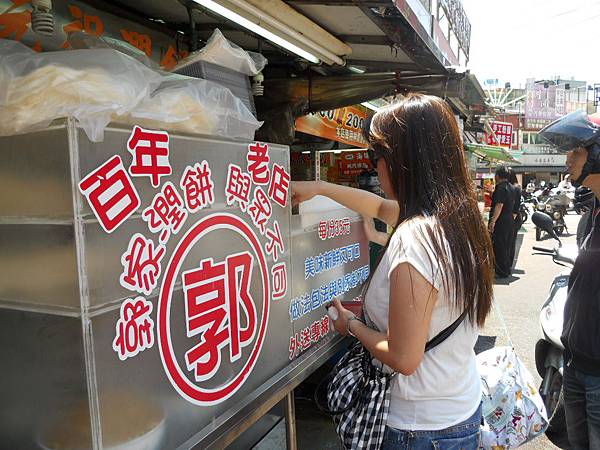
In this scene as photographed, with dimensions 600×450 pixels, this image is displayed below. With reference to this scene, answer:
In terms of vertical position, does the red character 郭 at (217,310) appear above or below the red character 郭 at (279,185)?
below

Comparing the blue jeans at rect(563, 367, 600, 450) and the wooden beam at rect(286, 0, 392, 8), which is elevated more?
the wooden beam at rect(286, 0, 392, 8)

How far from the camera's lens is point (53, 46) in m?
2.22

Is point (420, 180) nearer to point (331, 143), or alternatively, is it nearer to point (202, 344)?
point (202, 344)

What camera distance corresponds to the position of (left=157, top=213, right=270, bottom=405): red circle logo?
4.28 ft

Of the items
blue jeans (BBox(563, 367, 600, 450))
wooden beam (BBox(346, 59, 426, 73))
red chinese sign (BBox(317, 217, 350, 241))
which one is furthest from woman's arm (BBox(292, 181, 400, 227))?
wooden beam (BBox(346, 59, 426, 73))

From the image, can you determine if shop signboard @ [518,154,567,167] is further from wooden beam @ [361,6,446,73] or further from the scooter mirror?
wooden beam @ [361,6,446,73]

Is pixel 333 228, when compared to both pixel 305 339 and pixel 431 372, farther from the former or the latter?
pixel 431 372

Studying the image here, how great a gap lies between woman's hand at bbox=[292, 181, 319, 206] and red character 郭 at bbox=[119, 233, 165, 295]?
2.94 ft

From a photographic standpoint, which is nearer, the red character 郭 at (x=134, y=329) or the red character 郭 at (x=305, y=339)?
the red character 郭 at (x=134, y=329)

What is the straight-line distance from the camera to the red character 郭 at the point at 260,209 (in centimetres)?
170

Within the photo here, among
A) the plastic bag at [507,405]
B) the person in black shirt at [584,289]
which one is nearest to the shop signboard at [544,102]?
the person in black shirt at [584,289]

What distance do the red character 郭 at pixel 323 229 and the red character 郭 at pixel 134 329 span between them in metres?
1.15

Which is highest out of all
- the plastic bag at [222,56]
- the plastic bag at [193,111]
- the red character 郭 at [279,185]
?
the plastic bag at [222,56]

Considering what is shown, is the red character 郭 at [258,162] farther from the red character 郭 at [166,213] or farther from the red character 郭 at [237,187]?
the red character 郭 at [166,213]
